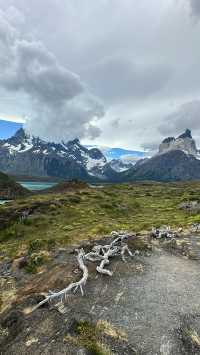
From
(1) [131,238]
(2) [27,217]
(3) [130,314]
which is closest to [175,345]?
(3) [130,314]

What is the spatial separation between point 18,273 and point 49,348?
51.2ft

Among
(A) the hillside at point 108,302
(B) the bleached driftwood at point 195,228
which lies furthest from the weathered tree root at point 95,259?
(B) the bleached driftwood at point 195,228

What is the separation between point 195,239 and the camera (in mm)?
36188

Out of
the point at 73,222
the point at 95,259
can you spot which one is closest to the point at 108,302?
the point at 95,259

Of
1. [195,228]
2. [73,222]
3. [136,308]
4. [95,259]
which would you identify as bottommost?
[73,222]

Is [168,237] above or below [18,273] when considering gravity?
above

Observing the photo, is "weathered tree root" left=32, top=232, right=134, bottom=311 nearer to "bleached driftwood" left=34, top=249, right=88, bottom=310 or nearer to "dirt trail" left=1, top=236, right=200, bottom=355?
"bleached driftwood" left=34, top=249, right=88, bottom=310

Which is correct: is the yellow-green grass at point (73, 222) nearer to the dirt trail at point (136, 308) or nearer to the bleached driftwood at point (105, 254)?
the bleached driftwood at point (105, 254)

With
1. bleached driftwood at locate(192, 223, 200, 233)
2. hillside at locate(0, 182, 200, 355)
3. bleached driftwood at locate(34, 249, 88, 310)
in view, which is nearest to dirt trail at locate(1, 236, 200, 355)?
hillside at locate(0, 182, 200, 355)

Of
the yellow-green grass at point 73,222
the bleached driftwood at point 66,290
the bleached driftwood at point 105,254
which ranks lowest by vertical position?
the yellow-green grass at point 73,222

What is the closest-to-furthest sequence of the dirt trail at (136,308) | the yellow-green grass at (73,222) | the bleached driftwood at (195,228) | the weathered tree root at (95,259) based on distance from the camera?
the dirt trail at (136,308) < the weathered tree root at (95,259) < the bleached driftwood at (195,228) < the yellow-green grass at (73,222)

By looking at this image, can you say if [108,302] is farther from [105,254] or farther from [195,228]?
[195,228]

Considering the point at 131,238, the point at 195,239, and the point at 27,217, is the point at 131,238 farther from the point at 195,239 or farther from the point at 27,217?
the point at 27,217

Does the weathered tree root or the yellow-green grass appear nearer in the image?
the weathered tree root
